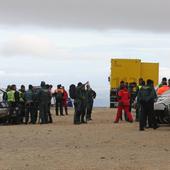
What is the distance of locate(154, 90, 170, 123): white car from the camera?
21.7 meters

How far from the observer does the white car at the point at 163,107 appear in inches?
854

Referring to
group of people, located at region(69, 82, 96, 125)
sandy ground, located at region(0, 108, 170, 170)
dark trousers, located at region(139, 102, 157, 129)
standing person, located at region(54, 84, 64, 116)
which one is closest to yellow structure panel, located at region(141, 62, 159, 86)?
standing person, located at region(54, 84, 64, 116)

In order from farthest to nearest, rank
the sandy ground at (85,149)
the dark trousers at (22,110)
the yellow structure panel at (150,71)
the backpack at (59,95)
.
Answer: the yellow structure panel at (150,71) < the backpack at (59,95) < the dark trousers at (22,110) < the sandy ground at (85,149)

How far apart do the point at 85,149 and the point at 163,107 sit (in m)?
7.21

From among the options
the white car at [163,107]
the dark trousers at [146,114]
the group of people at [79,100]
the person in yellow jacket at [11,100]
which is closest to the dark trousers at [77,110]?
the group of people at [79,100]

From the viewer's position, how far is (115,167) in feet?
40.1

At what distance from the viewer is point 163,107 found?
21984 millimetres

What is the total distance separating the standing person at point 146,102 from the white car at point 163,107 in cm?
64

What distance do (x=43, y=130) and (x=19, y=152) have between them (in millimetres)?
6884

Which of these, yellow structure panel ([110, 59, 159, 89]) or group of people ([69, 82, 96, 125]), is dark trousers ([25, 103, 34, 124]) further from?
yellow structure panel ([110, 59, 159, 89])

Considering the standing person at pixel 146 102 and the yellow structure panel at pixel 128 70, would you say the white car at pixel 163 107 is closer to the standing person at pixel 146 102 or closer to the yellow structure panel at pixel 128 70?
the standing person at pixel 146 102

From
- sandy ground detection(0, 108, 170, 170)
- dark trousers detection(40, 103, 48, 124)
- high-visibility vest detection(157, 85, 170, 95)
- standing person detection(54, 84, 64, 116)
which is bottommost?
sandy ground detection(0, 108, 170, 170)

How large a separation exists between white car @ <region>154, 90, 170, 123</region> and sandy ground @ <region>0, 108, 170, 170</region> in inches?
29.9

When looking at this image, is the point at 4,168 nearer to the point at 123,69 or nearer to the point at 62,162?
the point at 62,162
